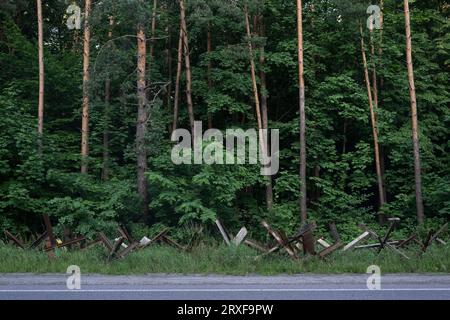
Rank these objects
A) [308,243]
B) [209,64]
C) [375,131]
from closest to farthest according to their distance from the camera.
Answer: [308,243] → [375,131] → [209,64]

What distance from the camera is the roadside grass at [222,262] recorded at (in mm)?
9938

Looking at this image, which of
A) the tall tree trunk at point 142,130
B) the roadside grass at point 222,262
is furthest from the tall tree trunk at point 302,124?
the roadside grass at point 222,262

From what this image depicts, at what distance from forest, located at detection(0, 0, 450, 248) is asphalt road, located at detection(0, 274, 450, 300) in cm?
750

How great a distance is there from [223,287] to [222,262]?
2259 millimetres

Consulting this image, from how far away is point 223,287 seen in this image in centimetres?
827

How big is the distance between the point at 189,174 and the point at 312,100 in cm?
866

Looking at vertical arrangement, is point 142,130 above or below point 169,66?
below

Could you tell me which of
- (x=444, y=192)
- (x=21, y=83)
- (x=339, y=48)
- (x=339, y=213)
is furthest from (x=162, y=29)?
(x=444, y=192)

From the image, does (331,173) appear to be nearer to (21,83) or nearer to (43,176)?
(43,176)

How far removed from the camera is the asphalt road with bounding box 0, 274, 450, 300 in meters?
7.35

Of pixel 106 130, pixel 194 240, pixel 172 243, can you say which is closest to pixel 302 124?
pixel 106 130

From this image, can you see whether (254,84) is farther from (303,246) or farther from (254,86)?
(303,246)

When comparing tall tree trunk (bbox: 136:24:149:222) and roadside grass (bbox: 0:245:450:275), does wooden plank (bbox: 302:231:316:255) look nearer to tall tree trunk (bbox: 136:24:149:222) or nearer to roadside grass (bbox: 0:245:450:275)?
roadside grass (bbox: 0:245:450:275)

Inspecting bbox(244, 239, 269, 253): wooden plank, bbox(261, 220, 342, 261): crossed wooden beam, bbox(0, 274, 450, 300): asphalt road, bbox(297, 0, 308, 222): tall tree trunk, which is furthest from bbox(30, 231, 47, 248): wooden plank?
bbox(297, 0, 308, 222): tall tree trunk
